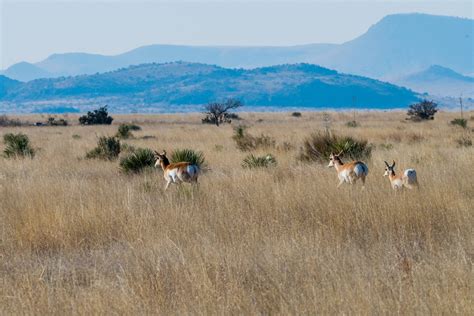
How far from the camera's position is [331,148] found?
1852cm

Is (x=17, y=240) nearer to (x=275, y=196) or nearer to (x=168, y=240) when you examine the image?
(x=168, y=240)

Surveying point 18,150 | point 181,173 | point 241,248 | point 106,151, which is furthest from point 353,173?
point 18,150

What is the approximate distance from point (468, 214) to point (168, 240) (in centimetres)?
343

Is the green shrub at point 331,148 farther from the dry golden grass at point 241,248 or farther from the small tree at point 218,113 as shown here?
the small tree at point 218,113

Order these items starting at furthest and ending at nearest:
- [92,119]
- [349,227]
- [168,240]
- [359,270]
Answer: [92,119], [349,227], [168,240], [359,270]

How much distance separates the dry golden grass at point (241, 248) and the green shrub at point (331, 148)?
4.56 metres

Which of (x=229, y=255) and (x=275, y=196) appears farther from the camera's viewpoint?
(x=275, y=196)

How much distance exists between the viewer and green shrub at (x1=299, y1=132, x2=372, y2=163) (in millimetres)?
18000

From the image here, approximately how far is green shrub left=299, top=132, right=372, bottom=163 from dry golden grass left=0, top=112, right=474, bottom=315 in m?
4.56

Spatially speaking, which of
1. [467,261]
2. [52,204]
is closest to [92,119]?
[52,204]

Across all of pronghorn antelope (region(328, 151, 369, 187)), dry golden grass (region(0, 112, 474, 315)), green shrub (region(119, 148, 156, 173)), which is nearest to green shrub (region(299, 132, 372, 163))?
green shrub (region(119, 148, 156, 173))

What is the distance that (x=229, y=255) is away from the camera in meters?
7.00

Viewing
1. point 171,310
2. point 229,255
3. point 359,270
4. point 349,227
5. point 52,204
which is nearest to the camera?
point 171,310

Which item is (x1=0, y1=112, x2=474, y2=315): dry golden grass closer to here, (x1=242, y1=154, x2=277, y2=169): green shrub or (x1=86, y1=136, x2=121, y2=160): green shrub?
(x1=242, y1=154, x2=277, y2=169): green shrub
